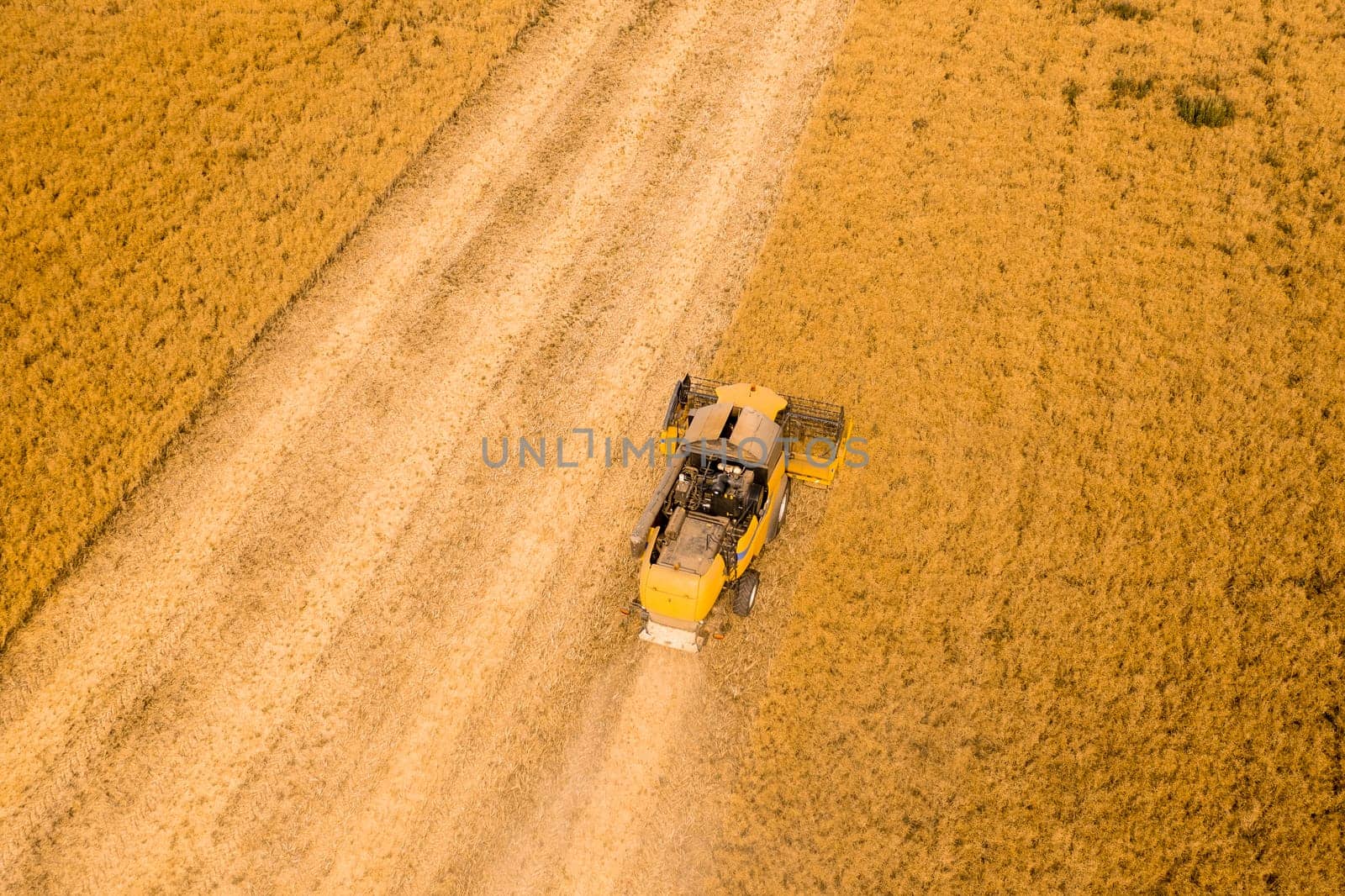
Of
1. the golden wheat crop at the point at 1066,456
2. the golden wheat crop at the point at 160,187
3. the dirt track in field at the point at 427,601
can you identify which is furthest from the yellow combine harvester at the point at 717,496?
the golden wheat crop at the point at 160,187

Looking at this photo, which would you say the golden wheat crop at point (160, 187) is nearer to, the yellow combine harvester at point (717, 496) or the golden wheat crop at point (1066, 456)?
the yellow combine harvester at point (717, 496)

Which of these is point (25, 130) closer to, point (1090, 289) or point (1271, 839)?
point (1090, 289)

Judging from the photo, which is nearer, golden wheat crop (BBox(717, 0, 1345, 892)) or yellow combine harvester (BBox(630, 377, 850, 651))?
golden wheat crop (BBox(717, 0, 1345, 892))

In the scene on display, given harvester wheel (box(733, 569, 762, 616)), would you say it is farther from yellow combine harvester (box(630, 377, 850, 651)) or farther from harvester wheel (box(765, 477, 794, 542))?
harvester wheel (box(765, 477, 794, 542))

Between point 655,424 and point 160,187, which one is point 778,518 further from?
point 160,187

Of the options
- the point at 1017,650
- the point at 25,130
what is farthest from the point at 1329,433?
the point at 25,130

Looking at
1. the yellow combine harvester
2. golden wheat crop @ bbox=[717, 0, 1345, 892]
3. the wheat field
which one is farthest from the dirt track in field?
golden wheat crop @ bbox=[717, 0, 1345, 892]
